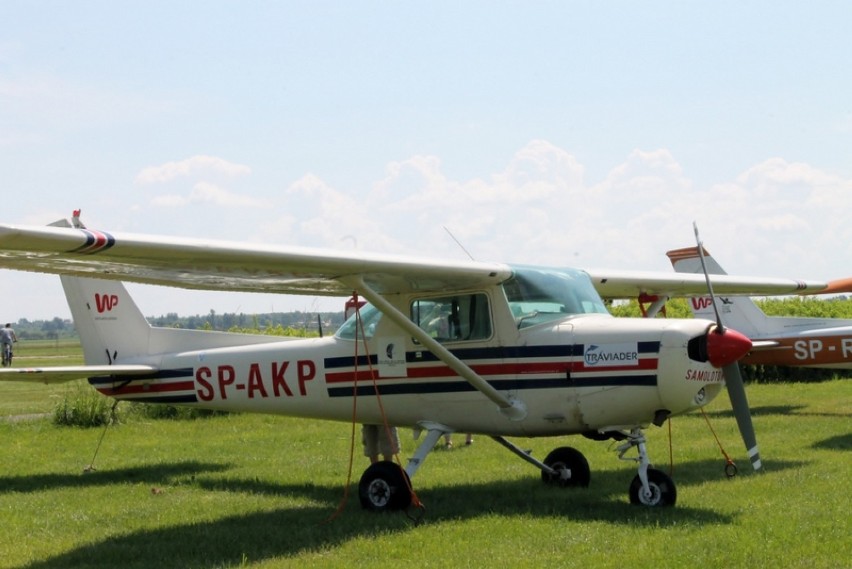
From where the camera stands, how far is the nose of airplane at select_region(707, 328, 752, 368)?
8688 millimetres

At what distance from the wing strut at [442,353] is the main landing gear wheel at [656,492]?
3.93 feet

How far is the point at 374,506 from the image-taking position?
946cm

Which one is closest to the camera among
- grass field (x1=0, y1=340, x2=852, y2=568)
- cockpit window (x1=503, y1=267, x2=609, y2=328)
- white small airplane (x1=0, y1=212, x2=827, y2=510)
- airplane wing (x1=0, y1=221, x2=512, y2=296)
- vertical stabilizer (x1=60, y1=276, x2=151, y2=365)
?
airplane wing (x1=0, y1=221, x2=512, y2=296)

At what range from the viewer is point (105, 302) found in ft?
42.2

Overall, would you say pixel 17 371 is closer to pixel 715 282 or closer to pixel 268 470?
pixel 268 470

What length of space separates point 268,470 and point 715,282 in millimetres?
5922

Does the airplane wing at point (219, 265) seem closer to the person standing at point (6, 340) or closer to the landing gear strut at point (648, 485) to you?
the landing gear strut at point (648, 485)

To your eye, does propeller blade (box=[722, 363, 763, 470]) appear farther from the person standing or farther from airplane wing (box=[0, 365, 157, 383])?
the person standing

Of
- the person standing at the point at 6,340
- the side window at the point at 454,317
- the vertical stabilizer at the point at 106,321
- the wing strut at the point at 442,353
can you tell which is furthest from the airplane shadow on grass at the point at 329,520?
the person standing at the point at 6,340

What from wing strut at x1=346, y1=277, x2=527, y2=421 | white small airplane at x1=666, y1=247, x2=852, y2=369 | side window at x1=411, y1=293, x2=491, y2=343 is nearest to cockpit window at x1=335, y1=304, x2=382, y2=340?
side window at x1=411, y1=293, x2=491, y2=343

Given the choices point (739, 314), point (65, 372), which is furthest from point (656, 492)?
point (739, 314)

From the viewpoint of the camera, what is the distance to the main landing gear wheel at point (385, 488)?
9383mm

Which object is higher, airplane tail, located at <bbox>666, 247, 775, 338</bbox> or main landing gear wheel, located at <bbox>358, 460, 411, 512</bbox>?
airplane tail, located at <bbox>666, 247, 775, 338</bbox>

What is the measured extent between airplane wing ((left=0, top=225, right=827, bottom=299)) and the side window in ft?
0.43
